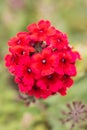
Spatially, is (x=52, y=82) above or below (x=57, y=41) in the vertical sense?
below

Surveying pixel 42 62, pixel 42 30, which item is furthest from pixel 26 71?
pixel 42 30

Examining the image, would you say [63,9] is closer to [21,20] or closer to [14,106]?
[21,20]

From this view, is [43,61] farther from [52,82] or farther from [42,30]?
[42,30]

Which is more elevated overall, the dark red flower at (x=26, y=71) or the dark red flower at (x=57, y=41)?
the dark red flower at (x=57, y=41)

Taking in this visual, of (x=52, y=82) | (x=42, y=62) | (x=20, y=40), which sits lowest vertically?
(x=52, y=82)

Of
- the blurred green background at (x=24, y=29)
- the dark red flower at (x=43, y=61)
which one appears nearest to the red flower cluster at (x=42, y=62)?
the dark red flower at (x=43, y=61)

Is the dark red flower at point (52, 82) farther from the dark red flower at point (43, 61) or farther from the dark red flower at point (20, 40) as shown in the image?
the dark red flower at point (20, 40)
